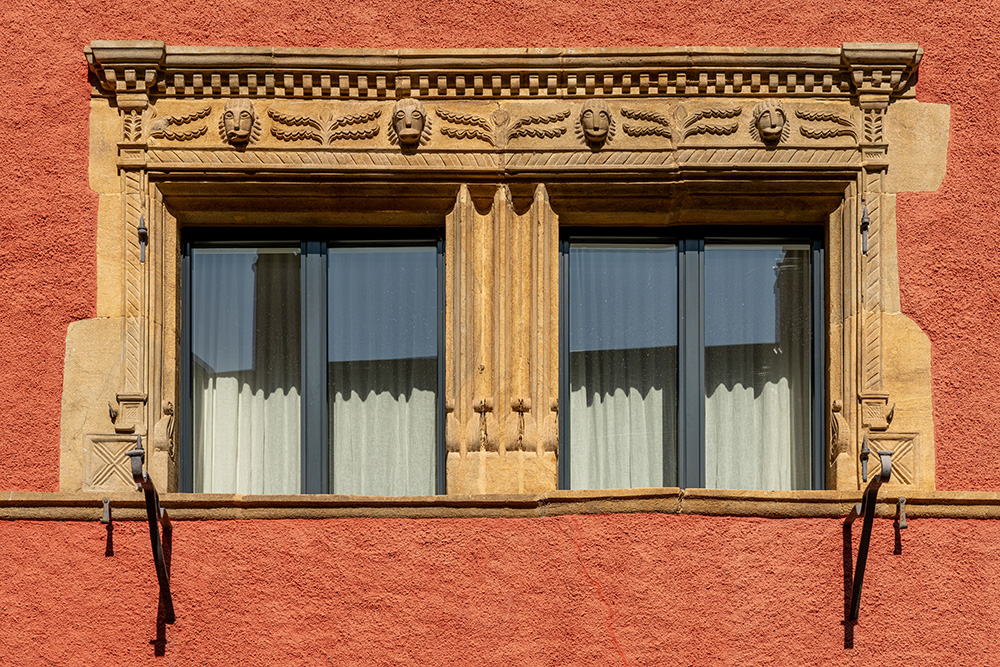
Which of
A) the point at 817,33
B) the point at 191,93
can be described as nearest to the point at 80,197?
the point at 191,93

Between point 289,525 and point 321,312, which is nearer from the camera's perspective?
point 289,525

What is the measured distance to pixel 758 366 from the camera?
9547 millimetres

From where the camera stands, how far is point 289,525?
28.5ft

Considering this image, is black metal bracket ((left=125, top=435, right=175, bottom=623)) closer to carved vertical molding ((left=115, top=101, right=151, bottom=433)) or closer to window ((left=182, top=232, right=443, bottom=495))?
carved vertical molding ((left=115, top=101, right=151, bottom=433))

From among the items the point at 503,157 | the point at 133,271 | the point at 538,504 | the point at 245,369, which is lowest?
the point at 538,504

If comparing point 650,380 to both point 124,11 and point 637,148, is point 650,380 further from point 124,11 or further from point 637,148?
point 124,11

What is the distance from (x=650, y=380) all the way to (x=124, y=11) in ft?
11.7

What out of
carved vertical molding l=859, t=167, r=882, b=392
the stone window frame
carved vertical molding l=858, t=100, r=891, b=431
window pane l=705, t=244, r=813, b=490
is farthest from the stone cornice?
window pane l=705, t=244, r=813, b=490

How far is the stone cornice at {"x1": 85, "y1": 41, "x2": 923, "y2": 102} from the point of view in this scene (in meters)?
9.23

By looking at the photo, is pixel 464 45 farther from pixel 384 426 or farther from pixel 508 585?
pixel 508 585

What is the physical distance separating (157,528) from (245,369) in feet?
4.64

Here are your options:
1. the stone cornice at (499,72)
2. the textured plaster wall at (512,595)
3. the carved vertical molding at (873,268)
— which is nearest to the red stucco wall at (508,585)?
the textured plaster wall at (512,595)

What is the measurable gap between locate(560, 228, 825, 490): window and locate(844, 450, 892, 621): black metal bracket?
83 centimetres

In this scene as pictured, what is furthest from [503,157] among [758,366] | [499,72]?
[758,366]
